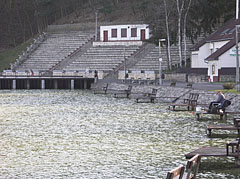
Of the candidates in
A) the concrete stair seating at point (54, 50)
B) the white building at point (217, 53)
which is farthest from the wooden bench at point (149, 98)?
the concrete stair seating at point (54, 50)

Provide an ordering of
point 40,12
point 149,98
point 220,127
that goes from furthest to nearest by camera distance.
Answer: point 40,12
point 149,98
point 220,127

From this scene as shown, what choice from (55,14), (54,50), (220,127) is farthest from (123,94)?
(55,14)

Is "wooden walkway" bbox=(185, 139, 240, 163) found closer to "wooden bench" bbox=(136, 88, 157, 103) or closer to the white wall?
"wooden bench" bbox=(136, 88, 157, 103)

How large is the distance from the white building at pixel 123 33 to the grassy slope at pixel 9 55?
16.5m

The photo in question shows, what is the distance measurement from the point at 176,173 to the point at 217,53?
59145 mm

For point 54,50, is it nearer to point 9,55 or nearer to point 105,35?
point 105,35

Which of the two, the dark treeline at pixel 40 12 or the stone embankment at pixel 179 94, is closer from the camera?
the stone embankment at pixel 179 94

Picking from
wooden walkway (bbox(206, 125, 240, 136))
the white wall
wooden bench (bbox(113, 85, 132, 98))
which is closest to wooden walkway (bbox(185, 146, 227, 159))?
wooden walkway (bbox(206, 125, 240, 136))

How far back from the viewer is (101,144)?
2969 centimetres

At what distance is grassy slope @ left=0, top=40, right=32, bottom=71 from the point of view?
12212 cm

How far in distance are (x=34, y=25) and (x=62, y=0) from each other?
8.70m

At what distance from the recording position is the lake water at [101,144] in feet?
75.8

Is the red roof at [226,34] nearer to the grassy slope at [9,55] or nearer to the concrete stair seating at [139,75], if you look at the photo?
the concrete stair seating at [139,75]

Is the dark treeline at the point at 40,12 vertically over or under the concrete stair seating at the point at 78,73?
over
